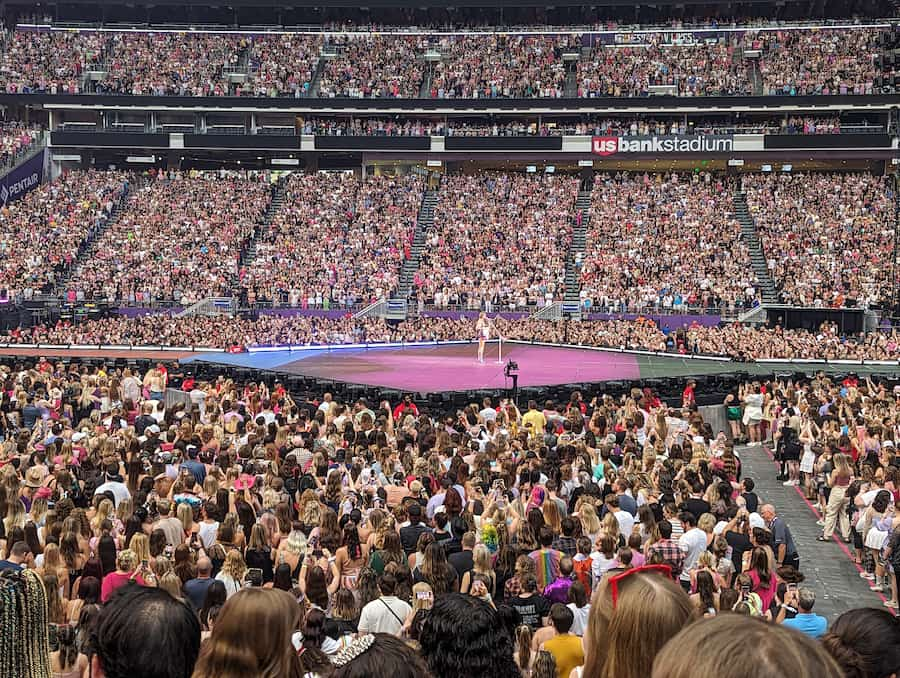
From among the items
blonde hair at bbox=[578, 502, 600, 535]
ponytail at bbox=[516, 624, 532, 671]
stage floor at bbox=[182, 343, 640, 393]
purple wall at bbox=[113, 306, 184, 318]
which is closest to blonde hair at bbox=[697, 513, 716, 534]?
blonde hair at bbox=[578, 502, 600, 535]

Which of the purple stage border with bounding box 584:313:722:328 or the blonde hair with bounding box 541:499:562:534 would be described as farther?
the purple stage border with bounding box 584:313:722:328

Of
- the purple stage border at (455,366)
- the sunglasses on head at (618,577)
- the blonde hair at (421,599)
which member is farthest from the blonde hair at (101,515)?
the purple stage border at (455,366)

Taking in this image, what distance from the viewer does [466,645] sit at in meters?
4.09

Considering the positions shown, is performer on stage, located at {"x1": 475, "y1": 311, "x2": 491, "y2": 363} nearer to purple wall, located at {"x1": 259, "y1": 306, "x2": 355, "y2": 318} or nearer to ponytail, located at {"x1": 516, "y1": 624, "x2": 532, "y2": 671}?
purple wall, located at {"x1": 259, "y1": 306, "x2": 355, "y2": 318}

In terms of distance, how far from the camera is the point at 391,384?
3069cm

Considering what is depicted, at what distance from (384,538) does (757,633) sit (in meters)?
7.86

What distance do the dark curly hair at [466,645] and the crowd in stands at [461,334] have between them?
1320 inches

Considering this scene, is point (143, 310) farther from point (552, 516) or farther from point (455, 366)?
point (552, 516)

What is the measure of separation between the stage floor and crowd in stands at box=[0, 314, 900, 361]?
1507 mm

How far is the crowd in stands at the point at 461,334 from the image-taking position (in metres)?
37.1

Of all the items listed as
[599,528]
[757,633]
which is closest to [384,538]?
[599,528]

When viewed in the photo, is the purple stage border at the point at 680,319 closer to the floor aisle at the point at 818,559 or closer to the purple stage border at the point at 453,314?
the purple stage border at the point at 453,314

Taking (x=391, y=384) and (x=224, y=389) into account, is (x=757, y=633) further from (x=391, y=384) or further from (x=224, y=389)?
(x=391, y=384)

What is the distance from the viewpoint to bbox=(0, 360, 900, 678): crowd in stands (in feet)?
10.7
